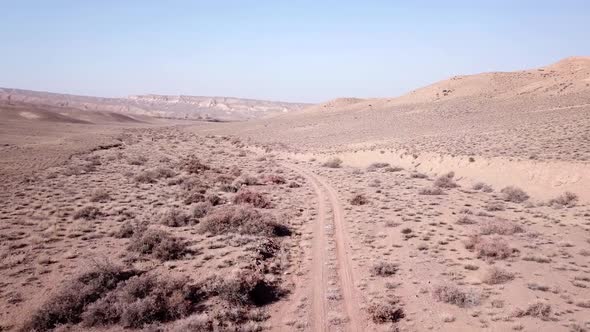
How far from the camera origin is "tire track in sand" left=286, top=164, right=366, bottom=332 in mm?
8335

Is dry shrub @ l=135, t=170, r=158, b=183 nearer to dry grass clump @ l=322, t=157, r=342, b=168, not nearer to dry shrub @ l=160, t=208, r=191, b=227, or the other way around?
dry shrub @ l=160, t=208, r=191, b=227

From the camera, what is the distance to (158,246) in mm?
11938

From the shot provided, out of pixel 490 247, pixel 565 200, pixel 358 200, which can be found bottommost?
pixel 358 200

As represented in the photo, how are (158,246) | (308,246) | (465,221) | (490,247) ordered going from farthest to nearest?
(465,221) → (308,246) → (158,246) → (490,247)

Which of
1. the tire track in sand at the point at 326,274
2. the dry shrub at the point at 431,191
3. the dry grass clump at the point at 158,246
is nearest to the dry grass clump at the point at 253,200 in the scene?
the tire track in sand at the point at 326,274

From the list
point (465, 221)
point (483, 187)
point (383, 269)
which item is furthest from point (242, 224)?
point (483, 187)

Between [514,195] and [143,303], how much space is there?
693 inches

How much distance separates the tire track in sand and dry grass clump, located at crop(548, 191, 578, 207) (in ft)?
30.7

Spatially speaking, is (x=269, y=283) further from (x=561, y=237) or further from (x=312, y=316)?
(x=561, y=237)

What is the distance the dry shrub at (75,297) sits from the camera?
7953 millimetres

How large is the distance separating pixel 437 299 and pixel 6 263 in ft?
37.5

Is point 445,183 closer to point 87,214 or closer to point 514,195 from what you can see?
point 514,195

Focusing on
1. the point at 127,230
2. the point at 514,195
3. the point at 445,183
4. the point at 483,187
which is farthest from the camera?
the point at 445,183

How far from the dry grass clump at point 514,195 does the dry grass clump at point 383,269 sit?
11095 mm
